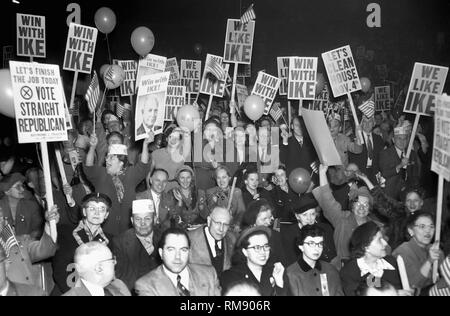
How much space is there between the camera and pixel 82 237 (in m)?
4.68

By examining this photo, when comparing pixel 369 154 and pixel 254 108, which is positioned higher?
pixel 254 108

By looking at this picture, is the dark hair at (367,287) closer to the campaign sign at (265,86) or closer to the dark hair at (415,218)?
the dark hair at (415,218)

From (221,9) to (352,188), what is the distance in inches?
307

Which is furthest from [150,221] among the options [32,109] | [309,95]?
[309,95]

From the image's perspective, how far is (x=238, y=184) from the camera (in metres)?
6.43

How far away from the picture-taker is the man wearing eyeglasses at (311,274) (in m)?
4.22

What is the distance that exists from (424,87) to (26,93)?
448 centimetres

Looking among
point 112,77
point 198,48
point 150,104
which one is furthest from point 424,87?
point 198,48

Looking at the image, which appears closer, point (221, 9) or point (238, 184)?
point (238, 184)

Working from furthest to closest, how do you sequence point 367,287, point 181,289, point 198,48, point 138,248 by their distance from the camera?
point 198,48
point 138,248
point 367,287
point 181,289

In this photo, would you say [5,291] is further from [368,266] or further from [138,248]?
[368,266]

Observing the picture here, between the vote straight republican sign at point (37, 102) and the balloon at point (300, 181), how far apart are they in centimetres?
255
